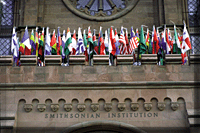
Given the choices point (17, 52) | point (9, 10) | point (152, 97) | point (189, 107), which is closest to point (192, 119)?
point (189, 107)

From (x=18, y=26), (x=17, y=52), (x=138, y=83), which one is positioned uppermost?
(x=18, y=26)

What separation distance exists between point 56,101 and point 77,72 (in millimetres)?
1765

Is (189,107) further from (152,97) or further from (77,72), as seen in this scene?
(77,72)

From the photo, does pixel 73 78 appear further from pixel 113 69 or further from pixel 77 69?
pixel 113 69

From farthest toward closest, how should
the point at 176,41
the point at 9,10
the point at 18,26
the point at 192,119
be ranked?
the point at 9,10
the point at 18,26
the point at 176,41
the point at 192,119

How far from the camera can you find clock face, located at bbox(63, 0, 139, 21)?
28.7m

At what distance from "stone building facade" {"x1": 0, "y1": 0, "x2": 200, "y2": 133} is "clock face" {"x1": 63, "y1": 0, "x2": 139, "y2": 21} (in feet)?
30.1

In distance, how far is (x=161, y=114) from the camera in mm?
19234

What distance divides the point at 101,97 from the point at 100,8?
11154mm

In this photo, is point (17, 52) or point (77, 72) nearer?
point (77, 72)

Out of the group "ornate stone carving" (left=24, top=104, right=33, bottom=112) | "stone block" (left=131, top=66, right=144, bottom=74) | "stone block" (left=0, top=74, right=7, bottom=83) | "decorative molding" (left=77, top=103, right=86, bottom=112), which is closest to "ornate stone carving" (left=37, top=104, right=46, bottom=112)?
"ornate stone carving" (left=24, top=104, right=33, bottom=112)

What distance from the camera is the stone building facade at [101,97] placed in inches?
750

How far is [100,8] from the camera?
29.1 metres

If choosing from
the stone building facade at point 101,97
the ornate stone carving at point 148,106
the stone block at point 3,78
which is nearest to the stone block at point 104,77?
the stone building facade at point 101,97
